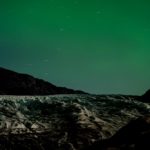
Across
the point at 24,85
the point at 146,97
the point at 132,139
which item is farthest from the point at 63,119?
the point at 24,85

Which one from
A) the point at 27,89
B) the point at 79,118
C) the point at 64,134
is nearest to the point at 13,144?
the point at 64,134

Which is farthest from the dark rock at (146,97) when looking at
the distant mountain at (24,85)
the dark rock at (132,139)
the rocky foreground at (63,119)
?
the distant mountain at (24,85)

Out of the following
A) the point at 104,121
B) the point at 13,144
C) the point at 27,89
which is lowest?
the point at 13,144

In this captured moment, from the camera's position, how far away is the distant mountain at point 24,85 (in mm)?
43438

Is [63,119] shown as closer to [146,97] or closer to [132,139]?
[146,97]

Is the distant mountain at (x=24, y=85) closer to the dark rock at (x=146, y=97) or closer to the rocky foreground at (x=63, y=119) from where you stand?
the dark rock at (x=146, y=97)

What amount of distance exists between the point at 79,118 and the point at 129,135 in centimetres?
466

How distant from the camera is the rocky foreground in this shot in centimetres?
1102

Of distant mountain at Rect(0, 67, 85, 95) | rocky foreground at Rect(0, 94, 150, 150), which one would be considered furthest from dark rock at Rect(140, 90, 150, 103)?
distant mountain at Rect(0, 67, 85, 95)

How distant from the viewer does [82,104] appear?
44.5 ft

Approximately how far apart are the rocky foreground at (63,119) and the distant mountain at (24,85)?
27.4 metres

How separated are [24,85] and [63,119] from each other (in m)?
36.7

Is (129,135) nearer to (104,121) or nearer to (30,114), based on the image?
(104,121)

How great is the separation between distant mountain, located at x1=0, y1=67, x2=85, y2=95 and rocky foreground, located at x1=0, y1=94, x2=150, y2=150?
27360 mm
